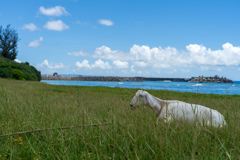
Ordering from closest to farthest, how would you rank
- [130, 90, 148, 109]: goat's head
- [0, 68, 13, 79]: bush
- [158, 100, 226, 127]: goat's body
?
[158, 100, 226, 127]: goat's body, [130, 90, 148, 109]: goat's head, [0, 68, 13, 79]: bush

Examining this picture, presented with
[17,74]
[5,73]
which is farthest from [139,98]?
[17,74]

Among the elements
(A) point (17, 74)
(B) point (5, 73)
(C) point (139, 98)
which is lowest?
(C) point (139, 98)

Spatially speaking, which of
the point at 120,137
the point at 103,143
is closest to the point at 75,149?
the point at 103,143

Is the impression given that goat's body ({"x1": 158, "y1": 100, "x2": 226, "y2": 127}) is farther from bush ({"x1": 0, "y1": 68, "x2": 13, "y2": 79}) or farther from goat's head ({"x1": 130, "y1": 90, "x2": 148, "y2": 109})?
bush ({"x1": 0, "y1": 68, "x2": 13, "y2": 79})

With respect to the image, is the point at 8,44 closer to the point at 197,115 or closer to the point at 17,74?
the point at 17,74

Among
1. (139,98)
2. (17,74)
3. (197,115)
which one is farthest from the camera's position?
(17,74)

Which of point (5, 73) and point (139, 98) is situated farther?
point (5, 73)

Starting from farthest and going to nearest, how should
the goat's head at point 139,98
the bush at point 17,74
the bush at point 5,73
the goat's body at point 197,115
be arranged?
the bush at point 17,74 → the bush at point 5,73 → the goat's head at point 139,98 → the goat's body at point 197,115

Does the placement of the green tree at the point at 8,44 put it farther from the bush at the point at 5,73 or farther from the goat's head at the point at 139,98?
the goat's head at the point at 139,98

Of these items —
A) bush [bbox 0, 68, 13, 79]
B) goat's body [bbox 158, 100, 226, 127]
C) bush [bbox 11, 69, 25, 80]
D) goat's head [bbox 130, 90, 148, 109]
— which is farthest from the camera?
bush [bbox 11, 69, 25, 80]

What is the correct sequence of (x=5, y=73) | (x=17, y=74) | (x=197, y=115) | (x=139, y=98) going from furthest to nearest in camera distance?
(x=17, y=74) → (x=5, y=73) → (x=139, y=98) → (x=197, y=115)

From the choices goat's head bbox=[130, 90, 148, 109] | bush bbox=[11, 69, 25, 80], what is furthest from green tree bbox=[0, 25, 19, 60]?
goat's head bbox=[130, 90, 148, 109]

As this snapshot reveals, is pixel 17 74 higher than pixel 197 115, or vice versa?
pixel 17 74

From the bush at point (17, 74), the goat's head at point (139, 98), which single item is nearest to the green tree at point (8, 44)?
the bush at point (17, 74)
